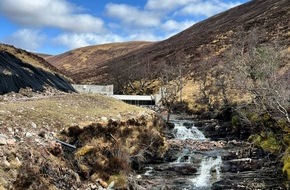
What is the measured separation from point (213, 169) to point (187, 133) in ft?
54.4

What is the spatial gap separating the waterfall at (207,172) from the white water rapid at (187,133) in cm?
1234

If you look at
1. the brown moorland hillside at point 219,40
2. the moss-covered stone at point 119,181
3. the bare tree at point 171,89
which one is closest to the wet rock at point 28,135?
the moss-covered stone at point 119,181

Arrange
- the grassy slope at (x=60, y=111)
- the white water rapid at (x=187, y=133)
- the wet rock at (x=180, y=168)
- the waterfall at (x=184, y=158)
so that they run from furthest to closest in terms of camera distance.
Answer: the white water rapid at (x=187, y=133), the waterfall at (x=184, y=158), the wet rock at (x=180, y=168), the grassy slope at (x=60, y=111)

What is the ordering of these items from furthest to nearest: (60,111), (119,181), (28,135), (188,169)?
(188,169), (60,111), (119,181), (28,135)

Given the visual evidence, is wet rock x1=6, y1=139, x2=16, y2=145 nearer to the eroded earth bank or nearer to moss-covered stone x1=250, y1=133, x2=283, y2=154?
the eroded earth bank

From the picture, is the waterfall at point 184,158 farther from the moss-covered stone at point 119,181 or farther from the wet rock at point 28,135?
the wet rock at point 28,135

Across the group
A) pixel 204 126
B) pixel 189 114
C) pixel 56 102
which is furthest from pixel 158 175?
pixel 189 114

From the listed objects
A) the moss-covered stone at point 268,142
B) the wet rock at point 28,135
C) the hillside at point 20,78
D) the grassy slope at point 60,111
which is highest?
the hillside at point 20,78

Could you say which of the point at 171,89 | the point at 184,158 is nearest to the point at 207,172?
the point at 184,158

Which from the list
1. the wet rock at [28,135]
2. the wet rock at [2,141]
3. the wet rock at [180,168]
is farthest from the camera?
the wet rock at [180,168]

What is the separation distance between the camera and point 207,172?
2461 cm

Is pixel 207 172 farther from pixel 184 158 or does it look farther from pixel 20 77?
pixel 20 77

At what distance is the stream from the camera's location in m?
20.9

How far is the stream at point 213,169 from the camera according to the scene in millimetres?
20938
